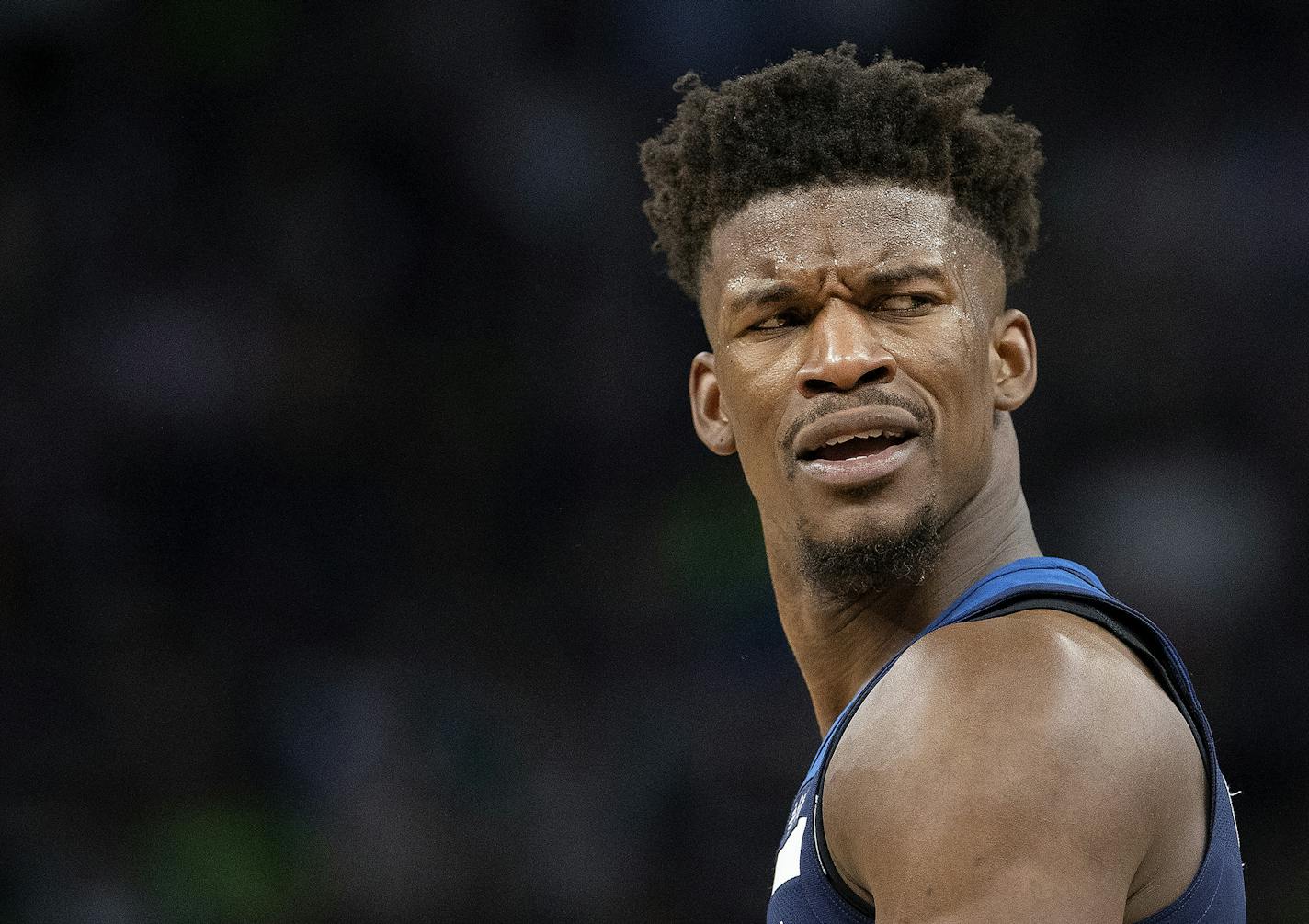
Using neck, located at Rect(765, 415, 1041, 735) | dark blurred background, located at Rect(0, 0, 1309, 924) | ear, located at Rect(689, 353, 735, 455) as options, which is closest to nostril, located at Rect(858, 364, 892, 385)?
neck, located at Rect(765, 415, 1041, 735)

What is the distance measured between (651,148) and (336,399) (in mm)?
2397

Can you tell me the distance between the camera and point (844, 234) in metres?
2.32

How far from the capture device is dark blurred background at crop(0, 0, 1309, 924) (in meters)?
4.55

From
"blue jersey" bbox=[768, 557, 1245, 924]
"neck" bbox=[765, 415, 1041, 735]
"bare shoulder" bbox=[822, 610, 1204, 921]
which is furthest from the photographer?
"neck" bbox=[765, 415, 1041, 735]

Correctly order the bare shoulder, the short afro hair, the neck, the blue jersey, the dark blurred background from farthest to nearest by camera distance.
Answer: the dark blurred background
the short afro hair
the neck
the blue jersey
the bare shoulder

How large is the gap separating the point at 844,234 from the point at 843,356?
0.72 feet

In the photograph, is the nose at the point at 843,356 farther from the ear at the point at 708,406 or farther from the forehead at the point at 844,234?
the ear at the point at 708,406

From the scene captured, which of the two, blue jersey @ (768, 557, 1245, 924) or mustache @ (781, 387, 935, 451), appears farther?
mustache @ (781, 387, 935, 451)

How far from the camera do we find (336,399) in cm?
494

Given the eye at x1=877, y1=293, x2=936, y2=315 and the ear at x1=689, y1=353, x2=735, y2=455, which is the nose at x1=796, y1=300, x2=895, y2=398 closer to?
the eye at x1=877, y1=293, x2=936, y2=315

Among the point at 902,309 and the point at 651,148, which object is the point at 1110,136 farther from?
the point at 902,309

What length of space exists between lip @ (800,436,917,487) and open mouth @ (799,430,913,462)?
0.01 meters

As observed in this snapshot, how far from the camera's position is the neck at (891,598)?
2.29 m

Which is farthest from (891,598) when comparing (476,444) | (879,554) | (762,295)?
(476,444)
